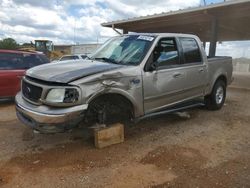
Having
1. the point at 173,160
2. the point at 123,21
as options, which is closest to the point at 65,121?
the point at 173,160

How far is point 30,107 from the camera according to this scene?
431 centimetres

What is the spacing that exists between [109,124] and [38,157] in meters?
1.28

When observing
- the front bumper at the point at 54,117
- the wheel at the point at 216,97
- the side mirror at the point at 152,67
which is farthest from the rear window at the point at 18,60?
the wheel at the point at 216,97

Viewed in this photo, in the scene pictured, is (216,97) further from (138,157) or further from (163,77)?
(138,157)

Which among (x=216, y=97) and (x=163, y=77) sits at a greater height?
(x=163, y=77)

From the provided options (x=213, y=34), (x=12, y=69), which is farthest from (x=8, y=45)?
(x=12, y=69)

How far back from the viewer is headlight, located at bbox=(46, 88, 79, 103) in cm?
401

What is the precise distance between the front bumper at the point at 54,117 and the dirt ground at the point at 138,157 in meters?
0.55

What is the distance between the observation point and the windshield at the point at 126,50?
16.6 ft

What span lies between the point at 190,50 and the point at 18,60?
5.21 meters

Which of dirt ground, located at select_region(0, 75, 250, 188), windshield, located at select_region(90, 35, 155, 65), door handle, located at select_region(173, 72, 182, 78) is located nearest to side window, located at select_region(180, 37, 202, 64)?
door handle, located at select_region(173, 72, 182, 78)

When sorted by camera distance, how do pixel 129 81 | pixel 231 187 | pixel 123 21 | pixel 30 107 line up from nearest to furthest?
pixel 231 187, pixel 30 107, pixel 129 81, pixel 123 21

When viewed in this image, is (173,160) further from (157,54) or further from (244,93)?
(244,93)

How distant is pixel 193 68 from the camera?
6.10 metres
